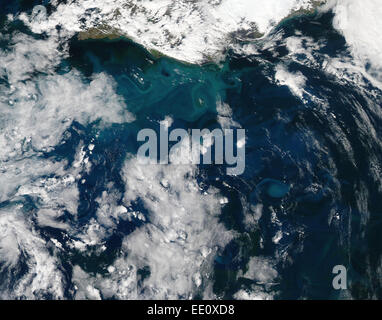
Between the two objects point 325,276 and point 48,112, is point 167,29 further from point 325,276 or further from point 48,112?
point 325,276

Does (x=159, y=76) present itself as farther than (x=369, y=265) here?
Yes

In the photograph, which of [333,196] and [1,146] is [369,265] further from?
[1,146]

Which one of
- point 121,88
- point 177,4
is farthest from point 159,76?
point 177,4

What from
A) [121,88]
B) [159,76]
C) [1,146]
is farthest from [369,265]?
[1,146]

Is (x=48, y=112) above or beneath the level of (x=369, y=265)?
above
